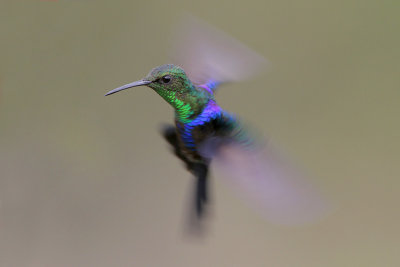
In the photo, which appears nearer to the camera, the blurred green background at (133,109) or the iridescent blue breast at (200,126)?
the iridescent blue breast at (200,126)

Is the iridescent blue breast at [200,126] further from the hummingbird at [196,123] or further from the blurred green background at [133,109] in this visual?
the blurred green background at [133,109]

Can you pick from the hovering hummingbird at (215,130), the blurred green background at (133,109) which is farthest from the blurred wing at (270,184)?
the blurred green background at (133,109)

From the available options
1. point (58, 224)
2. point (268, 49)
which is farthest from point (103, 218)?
point (268, 49)

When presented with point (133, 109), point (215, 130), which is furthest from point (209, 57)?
point (133, 109)

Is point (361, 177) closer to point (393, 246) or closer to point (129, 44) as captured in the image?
point (393, 246)

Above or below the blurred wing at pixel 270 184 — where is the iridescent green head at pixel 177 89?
above

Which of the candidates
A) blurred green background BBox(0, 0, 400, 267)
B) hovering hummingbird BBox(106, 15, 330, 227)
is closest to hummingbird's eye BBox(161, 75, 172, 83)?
hovering hummingbird BBox(106, 15, 330, 227)

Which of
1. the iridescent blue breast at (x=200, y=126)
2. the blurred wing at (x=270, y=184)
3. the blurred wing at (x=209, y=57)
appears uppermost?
the blurred wing at (x=209, y=57)
